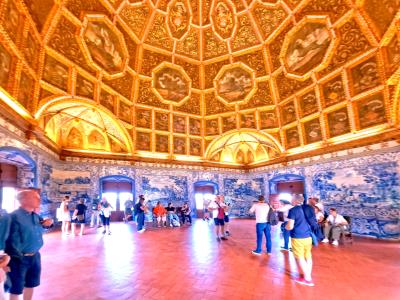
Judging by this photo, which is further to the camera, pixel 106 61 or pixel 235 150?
pixel 235 150

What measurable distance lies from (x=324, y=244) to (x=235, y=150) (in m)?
13.2

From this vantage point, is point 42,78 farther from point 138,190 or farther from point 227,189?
point 227,189

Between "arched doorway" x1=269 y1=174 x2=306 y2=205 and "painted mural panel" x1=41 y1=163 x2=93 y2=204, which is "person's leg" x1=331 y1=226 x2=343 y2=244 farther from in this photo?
"painted mural panel" x1=41 y1=163 x2=93 y2=204

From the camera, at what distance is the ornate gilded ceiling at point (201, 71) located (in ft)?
31.4

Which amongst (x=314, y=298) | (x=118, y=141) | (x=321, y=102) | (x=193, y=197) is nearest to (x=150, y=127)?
(x=118, y=141)

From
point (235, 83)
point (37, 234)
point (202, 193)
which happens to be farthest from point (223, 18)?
point (37, 234)

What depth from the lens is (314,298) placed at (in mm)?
3592

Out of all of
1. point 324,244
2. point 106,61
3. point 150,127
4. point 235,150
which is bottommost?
point 324,244

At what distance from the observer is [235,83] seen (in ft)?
54.9

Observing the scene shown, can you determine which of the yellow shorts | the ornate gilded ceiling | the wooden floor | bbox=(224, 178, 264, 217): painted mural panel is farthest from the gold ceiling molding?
the yellow shorts

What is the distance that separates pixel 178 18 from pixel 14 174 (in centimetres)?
1364

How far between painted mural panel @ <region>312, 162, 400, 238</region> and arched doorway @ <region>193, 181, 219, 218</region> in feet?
29.9

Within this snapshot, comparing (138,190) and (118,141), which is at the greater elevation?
(118,141)

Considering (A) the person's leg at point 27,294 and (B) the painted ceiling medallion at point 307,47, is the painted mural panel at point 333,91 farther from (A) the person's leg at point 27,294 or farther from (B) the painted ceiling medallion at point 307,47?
(A) the person's leg at point 27,294
